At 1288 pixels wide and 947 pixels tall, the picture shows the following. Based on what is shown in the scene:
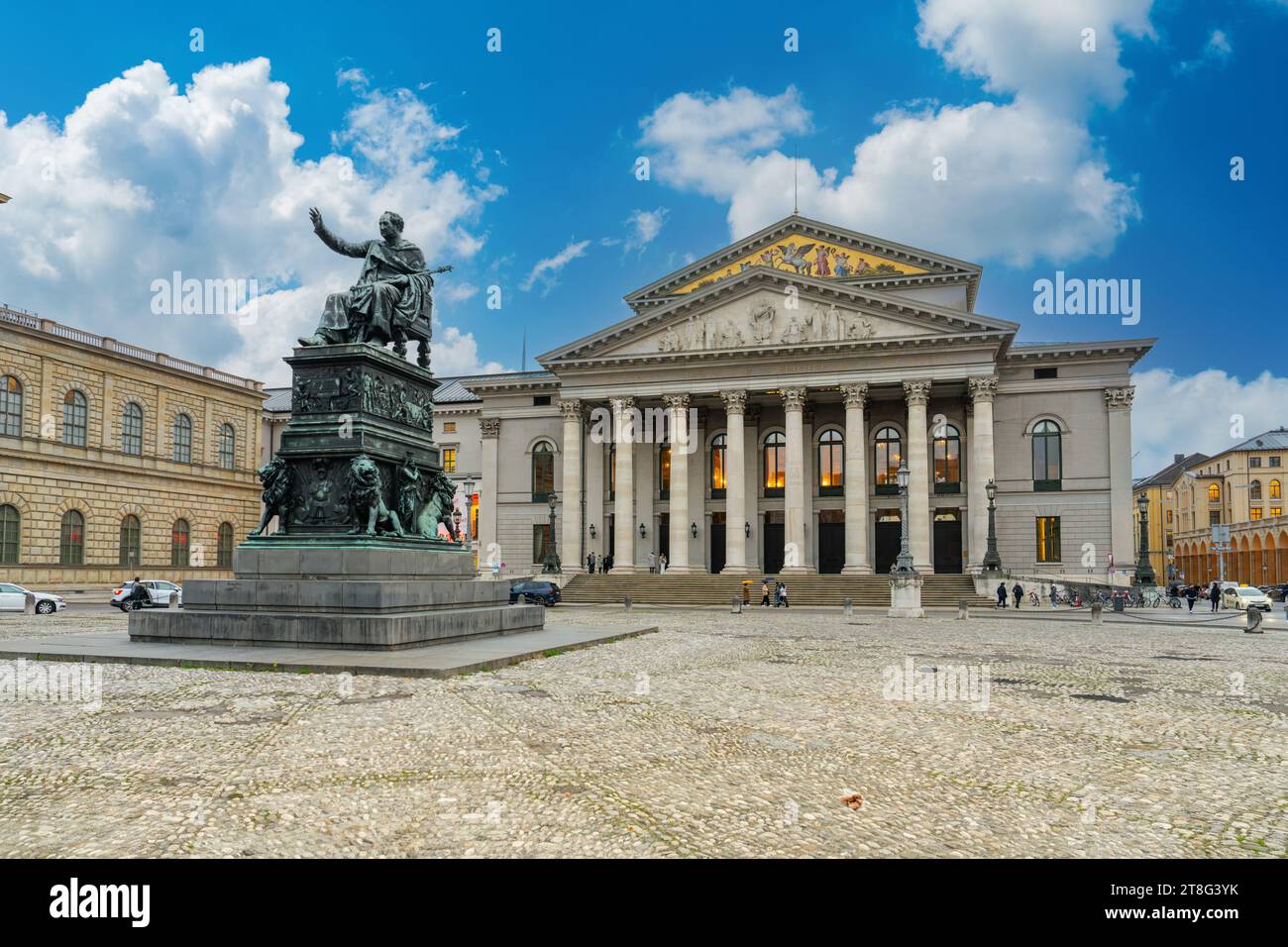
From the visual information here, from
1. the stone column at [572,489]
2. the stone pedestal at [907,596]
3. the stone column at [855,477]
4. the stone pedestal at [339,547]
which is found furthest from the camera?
the stone column at [572,489]

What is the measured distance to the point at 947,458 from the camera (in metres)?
55.5

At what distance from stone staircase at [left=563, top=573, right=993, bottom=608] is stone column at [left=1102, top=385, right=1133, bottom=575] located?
1003 cm

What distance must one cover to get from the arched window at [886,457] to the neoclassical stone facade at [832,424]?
0.12 metres

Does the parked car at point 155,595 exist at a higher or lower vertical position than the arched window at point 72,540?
lower

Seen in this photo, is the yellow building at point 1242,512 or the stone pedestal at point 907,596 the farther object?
the yellow building at point 1242,512

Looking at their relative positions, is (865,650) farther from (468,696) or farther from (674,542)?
(674,542)

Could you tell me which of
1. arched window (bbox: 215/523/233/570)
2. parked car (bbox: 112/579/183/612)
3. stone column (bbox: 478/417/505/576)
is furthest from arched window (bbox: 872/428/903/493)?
arched window (bbox: 215/523/233/570)

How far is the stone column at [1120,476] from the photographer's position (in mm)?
51719

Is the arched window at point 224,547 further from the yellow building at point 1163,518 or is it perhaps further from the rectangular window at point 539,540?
the yellow building at point 1163,518

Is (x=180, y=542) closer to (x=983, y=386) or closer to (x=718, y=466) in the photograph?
(x=718, y=466)

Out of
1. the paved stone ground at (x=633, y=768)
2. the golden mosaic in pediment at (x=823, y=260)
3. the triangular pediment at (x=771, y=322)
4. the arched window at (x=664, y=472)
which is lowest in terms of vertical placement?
the paved stone ground at (x=633, y=768)

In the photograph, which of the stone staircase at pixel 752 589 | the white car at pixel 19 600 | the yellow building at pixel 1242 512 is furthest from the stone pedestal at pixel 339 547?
the yellow building at pixel 1242 512

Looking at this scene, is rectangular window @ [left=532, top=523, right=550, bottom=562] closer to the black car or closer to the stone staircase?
the stone staircase

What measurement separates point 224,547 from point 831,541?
41.9 m
